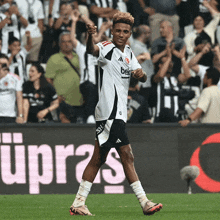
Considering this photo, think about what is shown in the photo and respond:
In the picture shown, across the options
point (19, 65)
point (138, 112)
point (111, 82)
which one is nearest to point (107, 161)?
point (138, 112)

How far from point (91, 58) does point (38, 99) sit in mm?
1386

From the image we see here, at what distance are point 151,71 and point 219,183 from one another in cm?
282

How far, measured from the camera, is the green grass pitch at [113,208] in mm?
5121

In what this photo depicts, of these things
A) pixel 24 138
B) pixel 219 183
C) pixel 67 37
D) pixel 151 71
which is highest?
pixel 67 37

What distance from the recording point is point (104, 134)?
5.23 meters

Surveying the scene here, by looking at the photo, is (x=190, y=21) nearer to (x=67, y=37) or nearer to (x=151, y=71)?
(x=151, y=71)

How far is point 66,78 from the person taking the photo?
32.8 ft

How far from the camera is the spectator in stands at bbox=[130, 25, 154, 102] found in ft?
32.8

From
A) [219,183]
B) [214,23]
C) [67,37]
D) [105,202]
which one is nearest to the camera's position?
[105,202]

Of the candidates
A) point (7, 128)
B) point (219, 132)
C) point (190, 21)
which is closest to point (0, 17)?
point (7, 128)

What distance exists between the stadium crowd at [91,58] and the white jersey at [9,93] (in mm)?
19

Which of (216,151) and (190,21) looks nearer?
(216,151)

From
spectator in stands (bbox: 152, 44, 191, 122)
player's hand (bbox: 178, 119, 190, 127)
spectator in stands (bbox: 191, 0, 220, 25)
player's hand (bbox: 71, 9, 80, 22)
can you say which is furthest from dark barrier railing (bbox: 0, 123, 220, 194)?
spectator in stands (bbox: 191, 0, 220, 25)

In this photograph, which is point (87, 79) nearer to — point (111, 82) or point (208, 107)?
point (208, 107)
